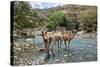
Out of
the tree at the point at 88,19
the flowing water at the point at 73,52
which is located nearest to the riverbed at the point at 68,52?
the flowing water at the point at 73,52

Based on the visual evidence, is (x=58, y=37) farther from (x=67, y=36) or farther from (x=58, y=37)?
(x=67, y=36)

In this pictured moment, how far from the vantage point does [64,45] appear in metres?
2.72

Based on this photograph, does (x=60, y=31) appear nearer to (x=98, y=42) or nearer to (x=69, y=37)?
(x=69, y=37)

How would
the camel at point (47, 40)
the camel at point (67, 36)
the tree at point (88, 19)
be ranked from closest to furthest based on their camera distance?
the camel at point (47, 40)
the camel at point (67, 36)
the tree at point (88, 19)

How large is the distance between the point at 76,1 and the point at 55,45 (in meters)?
0.71

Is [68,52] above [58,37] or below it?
below

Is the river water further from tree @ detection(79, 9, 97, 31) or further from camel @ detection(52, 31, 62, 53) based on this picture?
tree @ detection(79, 9, 97, 31)

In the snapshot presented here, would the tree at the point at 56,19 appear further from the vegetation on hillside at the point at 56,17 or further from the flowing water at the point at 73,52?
the flowing water at the point at 73,52

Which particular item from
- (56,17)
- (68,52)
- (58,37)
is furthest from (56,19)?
(68,52)

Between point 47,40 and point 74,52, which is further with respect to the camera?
point 74,52

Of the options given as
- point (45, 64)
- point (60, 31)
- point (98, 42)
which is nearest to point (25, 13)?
point (60, 31)

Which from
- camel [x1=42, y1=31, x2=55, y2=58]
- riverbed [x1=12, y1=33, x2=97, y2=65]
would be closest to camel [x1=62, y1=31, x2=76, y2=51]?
riverbed [x1=12, y1=33, x2=97, y2=65]

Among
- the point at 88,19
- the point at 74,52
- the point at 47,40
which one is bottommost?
the point at 74,52

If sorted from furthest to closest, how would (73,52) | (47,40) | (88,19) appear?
(88,19)
(73,52)
(47,40)
